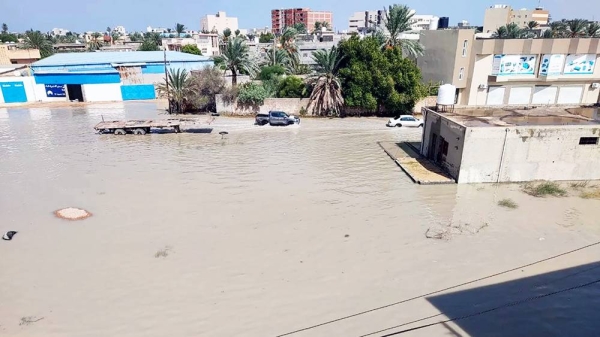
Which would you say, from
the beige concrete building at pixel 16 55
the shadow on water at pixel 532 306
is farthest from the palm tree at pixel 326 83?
the beige concrete building at pixel 16 55

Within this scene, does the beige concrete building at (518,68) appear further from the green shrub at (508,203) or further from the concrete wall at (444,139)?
the green shrub at (508,203)

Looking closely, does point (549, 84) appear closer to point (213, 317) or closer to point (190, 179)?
point (190, 179)

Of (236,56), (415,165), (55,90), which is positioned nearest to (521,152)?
(415,165)

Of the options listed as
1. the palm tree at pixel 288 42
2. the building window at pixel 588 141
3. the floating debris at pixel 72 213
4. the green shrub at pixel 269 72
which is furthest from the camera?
the palm tree at pixel 288 42

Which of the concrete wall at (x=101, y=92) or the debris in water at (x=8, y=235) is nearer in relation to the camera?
the debris in water at (x=8, y=235)

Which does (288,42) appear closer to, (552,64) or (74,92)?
(74,92)

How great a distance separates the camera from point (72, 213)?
622 inches

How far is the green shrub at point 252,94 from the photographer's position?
35188 mm

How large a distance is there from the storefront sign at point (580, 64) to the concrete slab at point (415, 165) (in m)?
A: 22.2

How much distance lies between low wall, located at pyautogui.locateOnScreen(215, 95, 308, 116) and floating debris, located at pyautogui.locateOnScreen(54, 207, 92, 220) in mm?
21656

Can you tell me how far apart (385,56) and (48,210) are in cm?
2802

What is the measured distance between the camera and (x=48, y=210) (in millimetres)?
16094

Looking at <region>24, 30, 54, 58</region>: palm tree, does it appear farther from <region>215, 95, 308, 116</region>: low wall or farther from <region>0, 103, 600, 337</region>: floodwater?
<region>0, 103, 600, 337</region>: floodwater

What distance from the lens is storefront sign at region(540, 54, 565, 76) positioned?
120 feet
